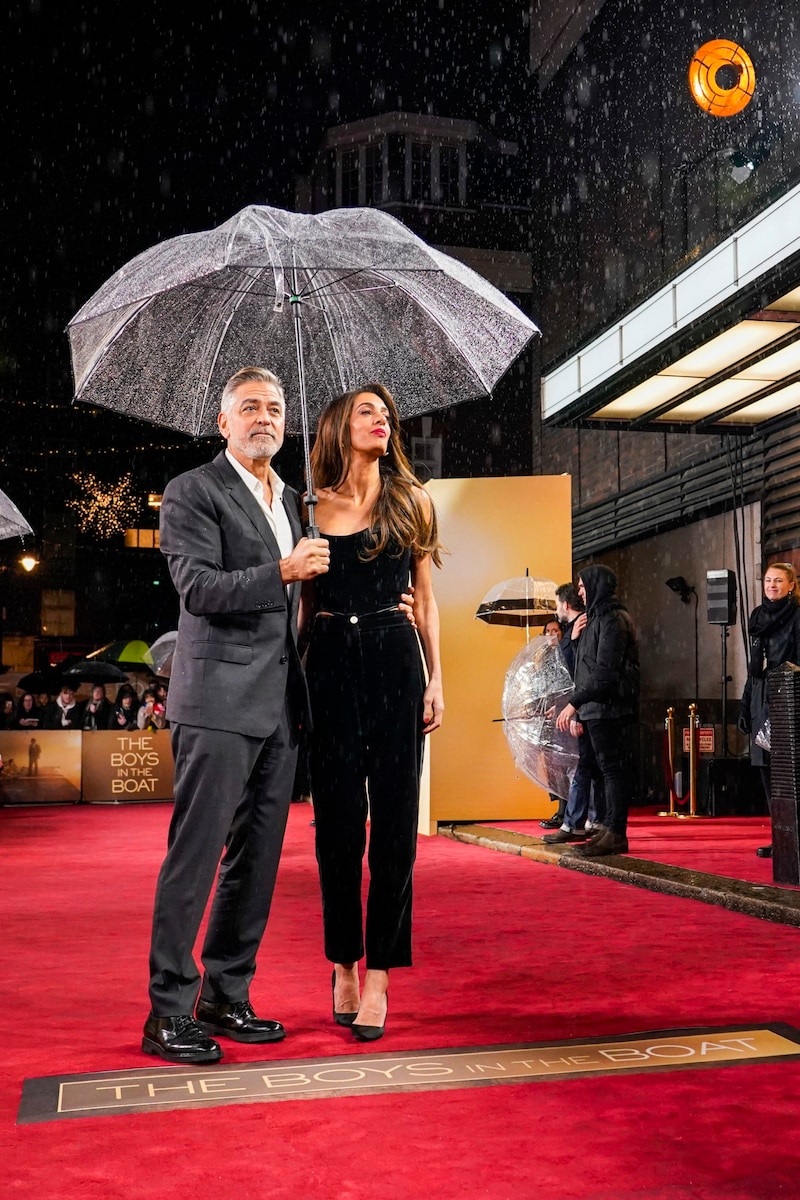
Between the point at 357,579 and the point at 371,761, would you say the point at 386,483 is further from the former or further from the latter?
the point at 371,761

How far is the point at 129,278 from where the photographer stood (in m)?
4.10

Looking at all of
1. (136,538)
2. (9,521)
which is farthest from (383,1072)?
(136,538)

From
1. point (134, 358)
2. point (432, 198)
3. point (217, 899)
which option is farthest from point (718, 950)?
point (432, 198)

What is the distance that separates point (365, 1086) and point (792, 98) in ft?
44.4

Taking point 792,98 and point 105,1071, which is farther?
point 792,98

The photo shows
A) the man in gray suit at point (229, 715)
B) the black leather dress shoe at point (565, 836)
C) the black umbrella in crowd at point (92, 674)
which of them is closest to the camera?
the man in gray suit at point (229, 715)

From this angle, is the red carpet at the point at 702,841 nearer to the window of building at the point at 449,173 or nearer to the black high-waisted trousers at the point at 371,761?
the black high-waisted trousers at the point at 371,761

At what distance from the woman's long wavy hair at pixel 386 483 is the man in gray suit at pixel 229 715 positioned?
206mm

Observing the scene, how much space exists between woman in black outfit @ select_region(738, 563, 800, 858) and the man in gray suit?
5.09m

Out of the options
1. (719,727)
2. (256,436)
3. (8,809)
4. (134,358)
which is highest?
(134,358)

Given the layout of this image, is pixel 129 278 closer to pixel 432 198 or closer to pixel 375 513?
pixel 375 513

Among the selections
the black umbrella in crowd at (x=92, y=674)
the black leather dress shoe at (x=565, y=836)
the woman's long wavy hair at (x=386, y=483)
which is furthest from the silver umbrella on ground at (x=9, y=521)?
the black umbrella in crowd at (x=92, y=674)

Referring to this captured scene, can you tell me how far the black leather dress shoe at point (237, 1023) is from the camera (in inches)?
146

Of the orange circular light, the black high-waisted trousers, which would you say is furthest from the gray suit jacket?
the orange circular light
